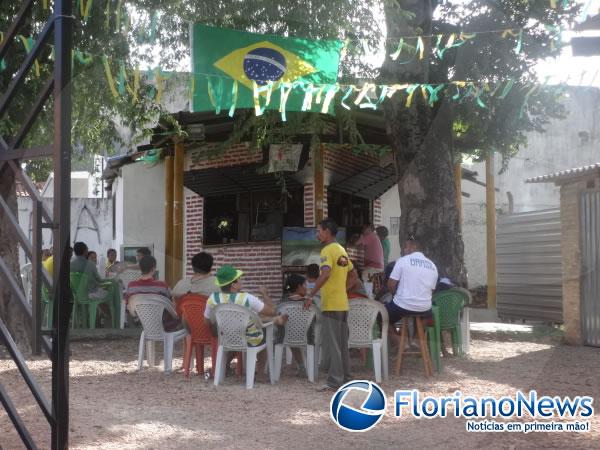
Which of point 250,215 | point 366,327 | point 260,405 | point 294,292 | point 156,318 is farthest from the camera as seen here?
point 250,215

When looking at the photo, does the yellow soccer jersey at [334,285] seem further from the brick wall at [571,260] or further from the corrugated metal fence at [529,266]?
the corrugated metal fence at [529,266]

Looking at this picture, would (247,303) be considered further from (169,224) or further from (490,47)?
(169,224)

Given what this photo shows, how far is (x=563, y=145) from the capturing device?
25.4 m

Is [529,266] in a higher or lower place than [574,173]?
lower

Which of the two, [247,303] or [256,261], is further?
[256,261]

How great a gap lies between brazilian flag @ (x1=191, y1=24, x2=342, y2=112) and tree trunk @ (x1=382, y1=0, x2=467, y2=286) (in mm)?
1455

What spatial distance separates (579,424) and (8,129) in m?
7.00

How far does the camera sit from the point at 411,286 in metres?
7.97

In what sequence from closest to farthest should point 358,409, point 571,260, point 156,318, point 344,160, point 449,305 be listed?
point 358,409
point 156,318
point 449,305
point 571,260
point 344,160

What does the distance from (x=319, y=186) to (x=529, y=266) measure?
4.31 m

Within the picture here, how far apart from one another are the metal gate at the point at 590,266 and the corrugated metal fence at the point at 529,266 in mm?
2962

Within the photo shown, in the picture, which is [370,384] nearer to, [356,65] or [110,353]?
[110,353]

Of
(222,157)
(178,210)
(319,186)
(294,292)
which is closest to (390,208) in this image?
(319,186)

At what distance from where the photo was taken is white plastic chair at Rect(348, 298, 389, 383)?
7647mm
